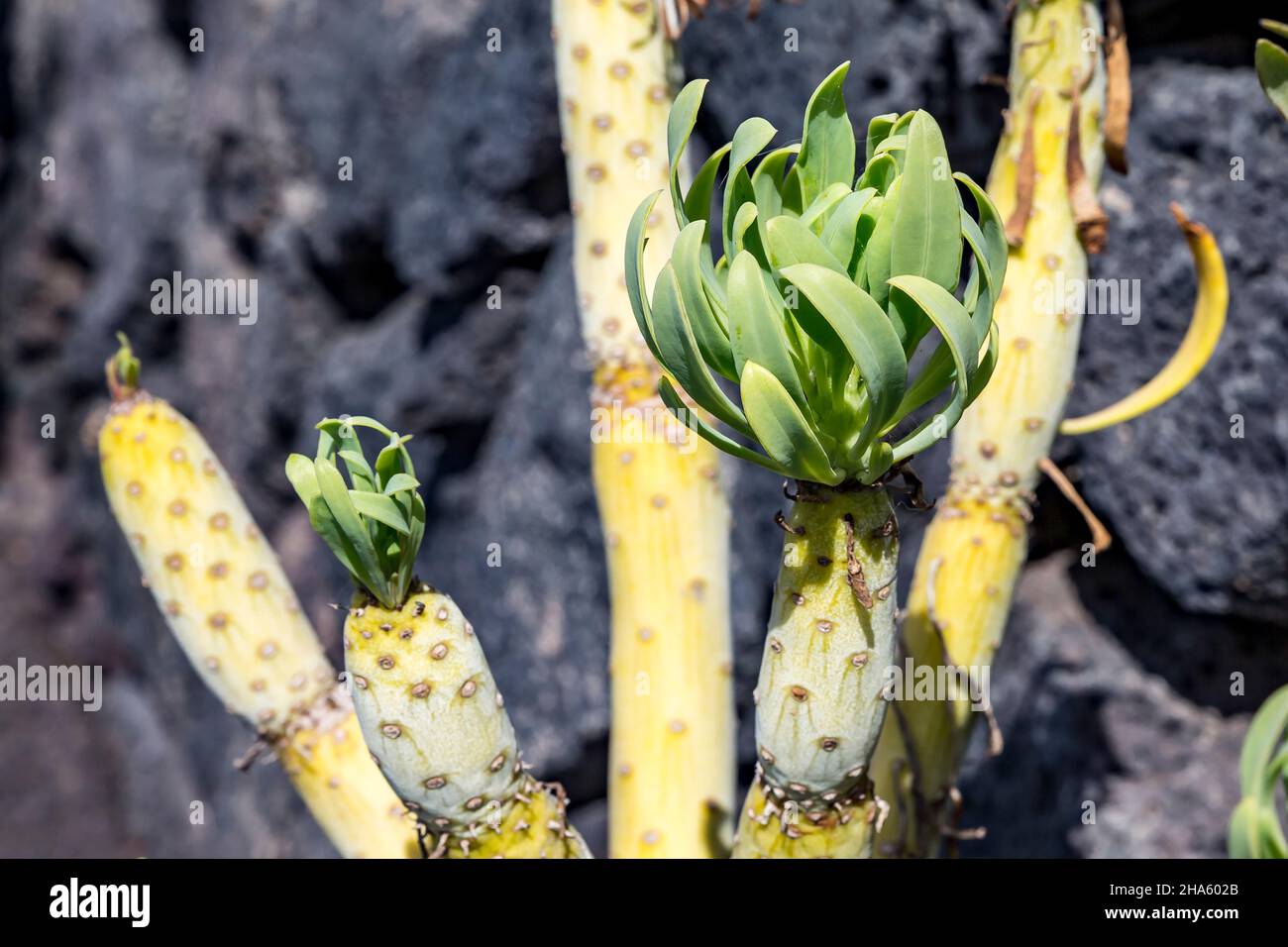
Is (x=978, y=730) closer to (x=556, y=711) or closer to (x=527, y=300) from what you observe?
(x=556, y=711)

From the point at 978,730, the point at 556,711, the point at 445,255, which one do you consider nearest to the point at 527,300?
the point at 445,255

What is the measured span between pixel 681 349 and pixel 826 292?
0.28 feet

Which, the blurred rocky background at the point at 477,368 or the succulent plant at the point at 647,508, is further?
the blurred rocky background at the point at 477,368

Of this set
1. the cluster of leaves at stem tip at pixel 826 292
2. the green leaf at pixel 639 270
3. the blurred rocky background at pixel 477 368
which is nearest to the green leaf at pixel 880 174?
the cluster of leaves at stem tip at pixel 826 292

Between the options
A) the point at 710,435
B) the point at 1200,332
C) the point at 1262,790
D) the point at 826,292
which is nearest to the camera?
the point at 826,292

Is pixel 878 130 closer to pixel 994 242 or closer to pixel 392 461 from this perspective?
pixel 994 242

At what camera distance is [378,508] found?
0.61m

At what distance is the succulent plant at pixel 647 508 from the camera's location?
905 mm

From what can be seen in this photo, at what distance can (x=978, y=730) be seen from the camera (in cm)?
143

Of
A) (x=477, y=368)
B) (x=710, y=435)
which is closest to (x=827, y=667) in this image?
(x=710, y=435)

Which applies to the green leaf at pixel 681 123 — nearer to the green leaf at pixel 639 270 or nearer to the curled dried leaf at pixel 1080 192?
the green leaf at pixel 639 270

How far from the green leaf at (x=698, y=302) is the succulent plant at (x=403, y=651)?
19 centimetres

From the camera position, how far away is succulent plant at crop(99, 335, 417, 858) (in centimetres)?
87

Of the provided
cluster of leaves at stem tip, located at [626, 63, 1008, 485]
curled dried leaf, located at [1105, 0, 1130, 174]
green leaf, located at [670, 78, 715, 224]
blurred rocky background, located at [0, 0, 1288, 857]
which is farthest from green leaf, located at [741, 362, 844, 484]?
blurred rocky background, located at [0, 0, 1288, 857]
